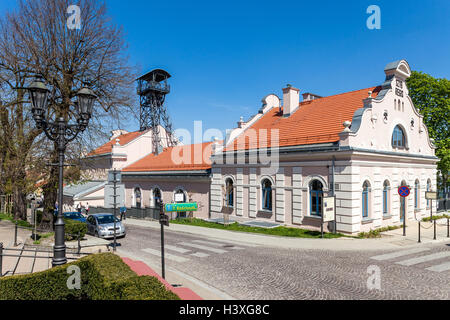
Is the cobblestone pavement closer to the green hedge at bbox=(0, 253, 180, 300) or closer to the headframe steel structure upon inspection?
the green hedge at bbox=(0, 253, 180, 300)

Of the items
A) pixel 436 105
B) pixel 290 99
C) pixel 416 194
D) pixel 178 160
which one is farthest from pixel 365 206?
pixel 178 160

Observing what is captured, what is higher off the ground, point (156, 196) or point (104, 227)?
point (156, 196)

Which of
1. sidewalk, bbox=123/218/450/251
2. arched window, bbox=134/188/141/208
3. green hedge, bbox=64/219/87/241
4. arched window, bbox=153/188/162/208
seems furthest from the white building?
arched window, bbox=134/188/141/208

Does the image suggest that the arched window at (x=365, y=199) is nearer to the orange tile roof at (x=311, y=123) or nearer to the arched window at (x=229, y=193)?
the orange tile roof at (x=311, y=123)

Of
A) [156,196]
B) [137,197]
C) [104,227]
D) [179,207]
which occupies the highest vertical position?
[179,207]

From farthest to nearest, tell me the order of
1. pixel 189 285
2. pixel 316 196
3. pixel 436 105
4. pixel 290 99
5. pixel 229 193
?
pixel 436 105 < pixel 290 99 < pixel 229 193 < pixel 316 196 < pixel 189 285

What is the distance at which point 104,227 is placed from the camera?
A: 59.3 ft

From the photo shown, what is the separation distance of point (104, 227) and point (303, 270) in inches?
490

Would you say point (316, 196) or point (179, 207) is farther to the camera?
point (316, 196)

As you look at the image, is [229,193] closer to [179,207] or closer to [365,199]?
[365,199]

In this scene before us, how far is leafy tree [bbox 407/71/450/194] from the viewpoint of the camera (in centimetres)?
2766

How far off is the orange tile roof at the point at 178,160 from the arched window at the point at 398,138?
14.0m

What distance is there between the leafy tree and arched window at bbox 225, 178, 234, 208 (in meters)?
19.5
